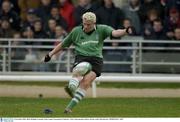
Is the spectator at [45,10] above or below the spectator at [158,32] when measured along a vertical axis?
above

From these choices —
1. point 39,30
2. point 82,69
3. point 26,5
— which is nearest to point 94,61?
point 82,69

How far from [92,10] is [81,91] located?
7618 millimetres

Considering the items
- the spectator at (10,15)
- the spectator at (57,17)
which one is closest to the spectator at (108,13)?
the spectator at (57,17)

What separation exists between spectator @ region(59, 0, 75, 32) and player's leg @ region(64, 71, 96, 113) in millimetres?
7606

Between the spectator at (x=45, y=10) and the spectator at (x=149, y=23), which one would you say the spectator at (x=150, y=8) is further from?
the spectator at (x=45, y=10)

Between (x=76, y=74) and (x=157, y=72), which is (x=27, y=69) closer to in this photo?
(x=157, y=72)

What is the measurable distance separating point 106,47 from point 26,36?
240cm

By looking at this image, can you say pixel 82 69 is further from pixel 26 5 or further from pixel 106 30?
pixel 26 5

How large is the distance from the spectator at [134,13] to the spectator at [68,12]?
4.82 feet

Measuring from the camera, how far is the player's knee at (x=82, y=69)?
15523mm

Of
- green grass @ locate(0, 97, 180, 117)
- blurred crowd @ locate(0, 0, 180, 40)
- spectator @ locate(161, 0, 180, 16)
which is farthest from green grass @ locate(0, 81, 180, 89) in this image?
green grass @ locate(0, 97, 180, 117)

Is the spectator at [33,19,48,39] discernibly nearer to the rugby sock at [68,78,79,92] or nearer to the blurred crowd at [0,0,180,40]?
the blurred crowd at [0,0,180,40]

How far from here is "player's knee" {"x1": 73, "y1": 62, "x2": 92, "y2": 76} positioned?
15523 millimetres

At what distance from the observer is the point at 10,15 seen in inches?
925
